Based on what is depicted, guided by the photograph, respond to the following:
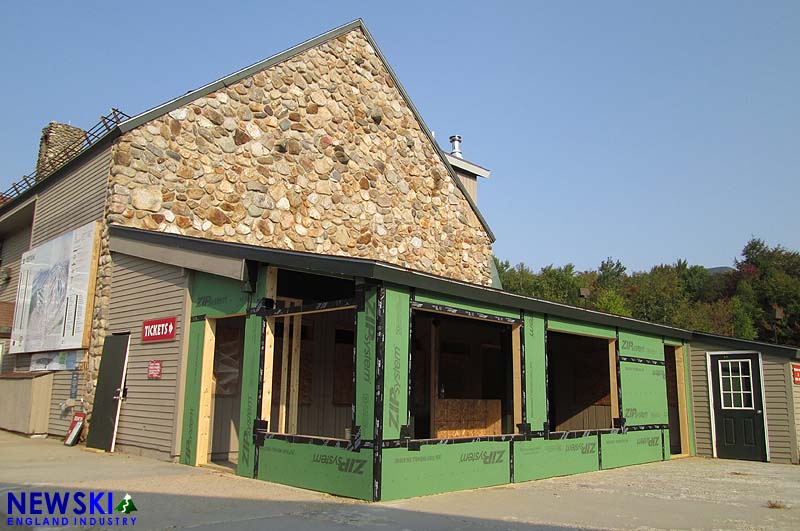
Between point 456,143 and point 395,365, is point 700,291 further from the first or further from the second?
point 395,365

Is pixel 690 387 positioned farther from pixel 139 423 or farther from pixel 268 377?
pixel 139 423

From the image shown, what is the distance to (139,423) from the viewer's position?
10633 millimetres

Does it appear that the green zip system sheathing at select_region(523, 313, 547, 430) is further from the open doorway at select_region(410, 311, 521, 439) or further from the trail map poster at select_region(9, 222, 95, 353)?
the trail map poster at select_region(9, 222, 95, 353)

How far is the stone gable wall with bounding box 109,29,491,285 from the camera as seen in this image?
40.9 ft

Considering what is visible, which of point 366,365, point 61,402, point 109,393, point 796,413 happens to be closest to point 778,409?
point 796,413

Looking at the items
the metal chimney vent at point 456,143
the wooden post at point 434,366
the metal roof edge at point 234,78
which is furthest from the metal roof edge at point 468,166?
the wooden post at point 434,366

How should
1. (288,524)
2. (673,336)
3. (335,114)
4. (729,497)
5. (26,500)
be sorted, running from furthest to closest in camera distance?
(335,114)
(673,336)
(729,497)
(26,500)
(288,524)

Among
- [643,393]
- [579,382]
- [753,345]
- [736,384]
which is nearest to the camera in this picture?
[643,393]

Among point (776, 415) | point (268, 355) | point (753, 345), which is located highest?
point (753, 345)

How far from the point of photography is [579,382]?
14.8 meters

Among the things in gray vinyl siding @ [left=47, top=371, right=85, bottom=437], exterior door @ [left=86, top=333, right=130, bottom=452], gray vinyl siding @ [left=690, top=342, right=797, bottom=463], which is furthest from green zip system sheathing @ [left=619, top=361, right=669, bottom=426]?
gray vinyl siding @ [left=47, top=371, right=85, bottom=437]

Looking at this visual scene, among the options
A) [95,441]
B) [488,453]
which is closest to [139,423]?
[95,441]

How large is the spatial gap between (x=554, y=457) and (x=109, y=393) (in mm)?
7747

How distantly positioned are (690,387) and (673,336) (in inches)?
51.4
